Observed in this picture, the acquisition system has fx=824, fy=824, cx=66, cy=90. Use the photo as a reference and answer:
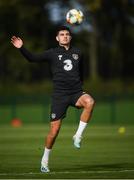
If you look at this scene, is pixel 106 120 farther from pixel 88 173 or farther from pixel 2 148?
pixel 88 173

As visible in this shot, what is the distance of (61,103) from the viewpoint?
13367 millimetres

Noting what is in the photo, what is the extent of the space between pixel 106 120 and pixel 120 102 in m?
1.08

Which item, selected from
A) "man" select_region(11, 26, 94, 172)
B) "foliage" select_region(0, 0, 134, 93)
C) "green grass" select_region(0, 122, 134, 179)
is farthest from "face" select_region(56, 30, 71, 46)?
"foliage" select_region(0, 0, 134, 93)

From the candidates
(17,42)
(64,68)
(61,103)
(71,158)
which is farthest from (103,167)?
(17,42)

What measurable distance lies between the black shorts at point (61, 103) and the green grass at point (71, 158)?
91cm

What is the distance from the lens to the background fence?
37.9 m

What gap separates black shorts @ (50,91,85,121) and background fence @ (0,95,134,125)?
23419 mm

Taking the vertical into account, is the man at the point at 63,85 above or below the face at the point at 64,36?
below

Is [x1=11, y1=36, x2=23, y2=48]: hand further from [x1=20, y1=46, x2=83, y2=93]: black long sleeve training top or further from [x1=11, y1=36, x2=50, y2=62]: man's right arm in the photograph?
[x1=20, y1=46, x2=83, y2=93]: black long sleeve training top

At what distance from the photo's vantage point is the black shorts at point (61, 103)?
1335 centimetres

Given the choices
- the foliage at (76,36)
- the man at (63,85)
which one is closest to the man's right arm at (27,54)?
the man at (63,85)

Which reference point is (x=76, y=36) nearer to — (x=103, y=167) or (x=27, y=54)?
(x=103, y=167)

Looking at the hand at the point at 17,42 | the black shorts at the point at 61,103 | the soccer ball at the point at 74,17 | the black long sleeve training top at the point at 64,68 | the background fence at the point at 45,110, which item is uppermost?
the soccer ball at the point at 74,17

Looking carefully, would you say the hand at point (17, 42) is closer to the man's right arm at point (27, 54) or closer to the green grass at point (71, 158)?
the man's right arm at point (27, 54)
